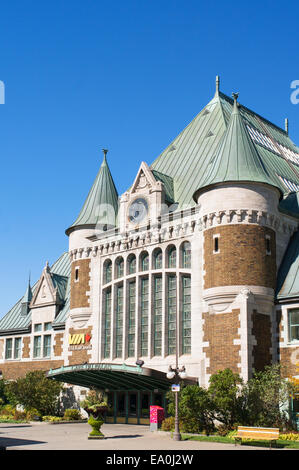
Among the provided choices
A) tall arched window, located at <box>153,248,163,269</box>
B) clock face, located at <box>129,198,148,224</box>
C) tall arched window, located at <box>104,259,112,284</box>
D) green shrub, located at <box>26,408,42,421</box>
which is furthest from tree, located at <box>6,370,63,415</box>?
clock face, located at <box>129,198,148,224</box>

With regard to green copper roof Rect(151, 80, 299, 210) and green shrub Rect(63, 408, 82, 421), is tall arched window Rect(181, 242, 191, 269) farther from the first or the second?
green shrub Rect(63, 408, 82, 421)

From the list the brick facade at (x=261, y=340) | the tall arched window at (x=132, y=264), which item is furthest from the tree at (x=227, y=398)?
the tall arched window at (x=132, y=264)

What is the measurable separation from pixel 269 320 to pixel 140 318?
908cm

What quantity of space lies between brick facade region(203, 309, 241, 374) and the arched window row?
465 centimetres

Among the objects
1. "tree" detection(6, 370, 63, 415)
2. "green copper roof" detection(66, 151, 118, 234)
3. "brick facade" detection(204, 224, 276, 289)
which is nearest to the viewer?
"brick facade" detection(204, 224, 276, 289)

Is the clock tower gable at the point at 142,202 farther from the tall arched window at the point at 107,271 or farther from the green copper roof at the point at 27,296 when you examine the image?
the green copper roof at the point at 27,296

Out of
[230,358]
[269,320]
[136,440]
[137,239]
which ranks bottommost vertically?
[136,440]

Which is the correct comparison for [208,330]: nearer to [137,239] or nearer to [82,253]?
[137,239]

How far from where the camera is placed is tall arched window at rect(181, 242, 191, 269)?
119 ft

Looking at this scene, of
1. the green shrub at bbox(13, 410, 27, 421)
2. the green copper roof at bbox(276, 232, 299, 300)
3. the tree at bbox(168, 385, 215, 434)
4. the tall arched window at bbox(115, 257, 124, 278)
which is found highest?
the tall arched window at bbox(115, 257, 124, 278)

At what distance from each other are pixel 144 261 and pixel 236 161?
9.30 m

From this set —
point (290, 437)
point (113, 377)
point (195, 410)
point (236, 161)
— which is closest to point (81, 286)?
point (113, 377)

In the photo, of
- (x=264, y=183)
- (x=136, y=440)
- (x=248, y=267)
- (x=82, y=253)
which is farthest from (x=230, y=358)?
(x=82, y=253)

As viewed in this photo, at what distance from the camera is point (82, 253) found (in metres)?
43.8
